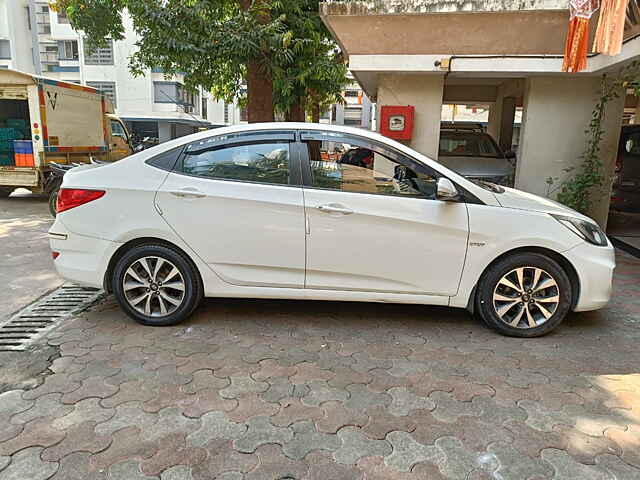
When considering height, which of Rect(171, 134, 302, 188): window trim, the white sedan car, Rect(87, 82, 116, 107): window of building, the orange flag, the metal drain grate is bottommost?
the metal drain grate

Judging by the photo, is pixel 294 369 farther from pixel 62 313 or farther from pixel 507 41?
pixel 507 41

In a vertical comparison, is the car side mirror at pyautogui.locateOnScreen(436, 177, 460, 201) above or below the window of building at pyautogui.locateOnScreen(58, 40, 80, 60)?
below

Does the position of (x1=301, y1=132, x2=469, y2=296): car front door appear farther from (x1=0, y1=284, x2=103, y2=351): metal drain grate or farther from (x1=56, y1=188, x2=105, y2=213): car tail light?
(x1=0, y1=284, x2=103, y2=351): metal drain grate

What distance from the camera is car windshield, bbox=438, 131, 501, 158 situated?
8.79m

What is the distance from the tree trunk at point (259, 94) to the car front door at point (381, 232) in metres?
5.91

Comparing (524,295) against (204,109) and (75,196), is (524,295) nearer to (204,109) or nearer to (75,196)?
(75,196)

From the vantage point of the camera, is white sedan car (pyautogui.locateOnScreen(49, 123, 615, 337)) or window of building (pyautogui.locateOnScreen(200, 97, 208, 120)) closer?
white sedan car (pyautogui.locateOnScreen(49, 123, 615, 337))

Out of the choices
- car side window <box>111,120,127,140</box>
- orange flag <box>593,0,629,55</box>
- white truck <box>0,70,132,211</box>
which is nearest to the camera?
orange flag <box>593,0,629,55</box>

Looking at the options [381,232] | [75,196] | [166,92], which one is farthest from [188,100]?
[381,232]

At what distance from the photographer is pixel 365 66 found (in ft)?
23.8

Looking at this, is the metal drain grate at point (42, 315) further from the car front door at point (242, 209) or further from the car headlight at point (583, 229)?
the car headlight at point (583, 229)

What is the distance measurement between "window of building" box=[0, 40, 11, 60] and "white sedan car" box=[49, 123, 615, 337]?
3238 cm

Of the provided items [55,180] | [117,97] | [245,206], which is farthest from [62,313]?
[117,97]

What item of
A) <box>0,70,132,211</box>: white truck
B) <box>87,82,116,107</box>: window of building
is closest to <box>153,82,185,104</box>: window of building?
<box>87,82,116,107</box>: window of building
